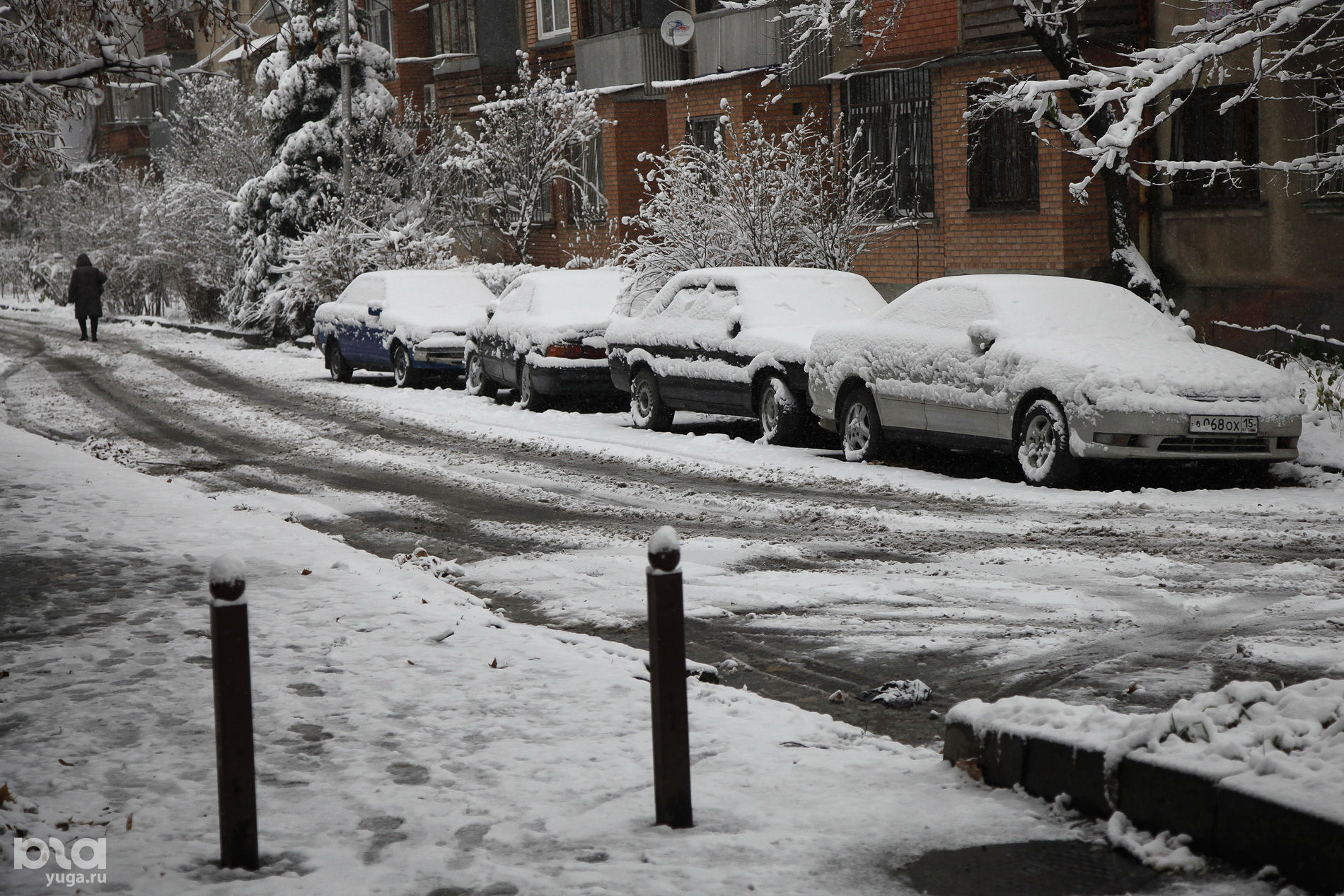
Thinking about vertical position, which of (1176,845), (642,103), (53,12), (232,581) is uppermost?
(642,103)

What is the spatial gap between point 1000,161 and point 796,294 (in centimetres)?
767

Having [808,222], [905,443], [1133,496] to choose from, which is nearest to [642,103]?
[808,222]

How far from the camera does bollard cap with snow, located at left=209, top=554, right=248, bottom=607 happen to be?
424 cm

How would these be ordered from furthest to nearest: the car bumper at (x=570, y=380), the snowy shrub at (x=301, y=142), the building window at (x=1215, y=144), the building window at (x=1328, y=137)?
the snowy shrub at (x=301, y=142) < the building window at (x=1215, y=144) < the car bumper at (x=570, y=380) < the building window at (x=1328, y=137)

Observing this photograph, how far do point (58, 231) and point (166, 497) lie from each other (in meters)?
48.1

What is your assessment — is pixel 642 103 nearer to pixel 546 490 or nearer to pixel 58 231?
pixel 546 490

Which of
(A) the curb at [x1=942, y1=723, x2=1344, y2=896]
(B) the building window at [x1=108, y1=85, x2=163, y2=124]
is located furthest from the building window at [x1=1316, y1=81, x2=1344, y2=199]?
(B) the building window at [x1=108, y1=85, x2=163, y2=124]

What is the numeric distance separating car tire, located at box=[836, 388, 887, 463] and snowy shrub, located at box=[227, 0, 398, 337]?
21525 millimetres

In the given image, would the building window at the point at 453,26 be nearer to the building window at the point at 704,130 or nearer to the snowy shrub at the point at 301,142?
the snowy shrub at the point at 301,142

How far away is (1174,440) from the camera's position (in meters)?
11.6

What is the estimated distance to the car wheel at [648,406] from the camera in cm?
1714

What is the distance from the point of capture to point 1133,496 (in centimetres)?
1154

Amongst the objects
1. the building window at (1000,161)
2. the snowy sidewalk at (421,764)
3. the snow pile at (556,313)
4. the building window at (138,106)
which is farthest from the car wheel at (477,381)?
the building window at (138,106)

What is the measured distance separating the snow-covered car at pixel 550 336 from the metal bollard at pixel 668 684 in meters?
14.3
